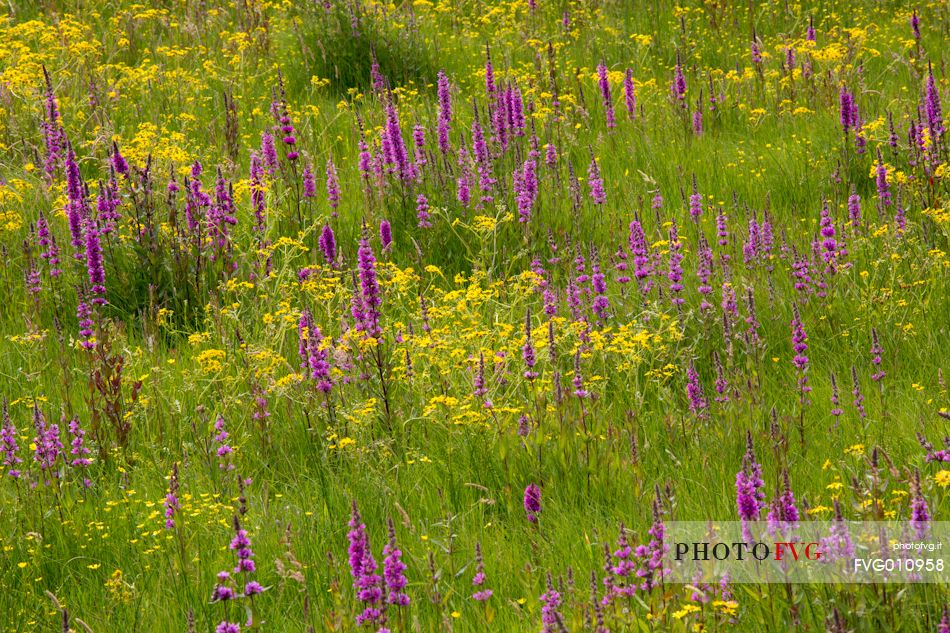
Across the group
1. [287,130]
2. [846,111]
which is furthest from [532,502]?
[846,111]

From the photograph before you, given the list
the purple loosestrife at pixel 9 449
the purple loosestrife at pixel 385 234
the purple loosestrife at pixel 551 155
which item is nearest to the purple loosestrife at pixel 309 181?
the purple loosestrife at pixel 385 234

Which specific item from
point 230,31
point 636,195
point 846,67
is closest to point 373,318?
point 636,195

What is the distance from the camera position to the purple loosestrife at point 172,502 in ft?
10.4

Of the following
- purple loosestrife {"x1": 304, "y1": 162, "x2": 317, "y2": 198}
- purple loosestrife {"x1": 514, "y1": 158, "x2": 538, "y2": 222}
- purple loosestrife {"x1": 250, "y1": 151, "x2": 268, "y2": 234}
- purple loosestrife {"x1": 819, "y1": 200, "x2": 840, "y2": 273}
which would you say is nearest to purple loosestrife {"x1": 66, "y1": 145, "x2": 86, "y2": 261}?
purple loosestrife {"x1": 250, "y1": 151, "x2": 268, "y2": 234}

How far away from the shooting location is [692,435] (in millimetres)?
3951

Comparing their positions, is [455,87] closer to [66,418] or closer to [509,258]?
[509,258]

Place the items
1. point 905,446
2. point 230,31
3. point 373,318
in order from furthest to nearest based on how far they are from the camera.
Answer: point 230,31
point 373,318
point 905,446

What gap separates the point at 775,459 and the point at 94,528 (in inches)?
90.9

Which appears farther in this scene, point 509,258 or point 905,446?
point 509,258

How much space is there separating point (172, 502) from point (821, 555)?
189 centimetres

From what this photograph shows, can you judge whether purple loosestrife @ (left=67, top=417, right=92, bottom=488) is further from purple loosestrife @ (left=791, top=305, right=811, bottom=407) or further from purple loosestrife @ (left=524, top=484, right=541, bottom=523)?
purple loosestrife @ (left=791, top=305, right=811, bottom=407)

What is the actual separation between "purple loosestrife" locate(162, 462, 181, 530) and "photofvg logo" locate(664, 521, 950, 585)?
55.8 inches

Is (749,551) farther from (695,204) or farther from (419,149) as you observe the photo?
(419,149)

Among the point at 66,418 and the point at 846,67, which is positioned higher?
the point at 846,67
